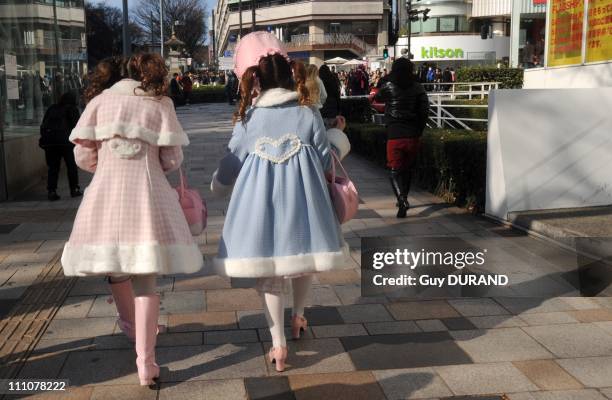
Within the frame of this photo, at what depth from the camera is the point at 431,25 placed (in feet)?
220

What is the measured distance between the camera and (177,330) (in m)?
4.79

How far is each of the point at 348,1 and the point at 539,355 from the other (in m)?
69.4

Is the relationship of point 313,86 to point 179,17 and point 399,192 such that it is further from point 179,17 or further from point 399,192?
point 179,17

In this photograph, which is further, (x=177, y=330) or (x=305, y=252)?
(x=177, y=330)

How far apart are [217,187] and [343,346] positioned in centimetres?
120

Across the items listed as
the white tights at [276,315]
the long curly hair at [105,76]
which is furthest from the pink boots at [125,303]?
the long curly hair at [105,76]

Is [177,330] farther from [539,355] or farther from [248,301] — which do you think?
[539,355]

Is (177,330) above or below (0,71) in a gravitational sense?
below

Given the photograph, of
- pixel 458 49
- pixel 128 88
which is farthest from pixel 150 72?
pixel 458 49

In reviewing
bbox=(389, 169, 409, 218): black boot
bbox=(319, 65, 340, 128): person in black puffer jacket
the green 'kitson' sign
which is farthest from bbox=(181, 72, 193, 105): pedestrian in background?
bbox=(389, 169, 409, 218): black boot

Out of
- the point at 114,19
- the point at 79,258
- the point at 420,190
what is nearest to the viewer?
the point at 79,258

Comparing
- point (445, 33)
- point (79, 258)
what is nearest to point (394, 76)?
point (79, 258)

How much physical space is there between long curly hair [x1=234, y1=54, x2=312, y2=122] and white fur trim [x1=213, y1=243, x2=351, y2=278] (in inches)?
29.5

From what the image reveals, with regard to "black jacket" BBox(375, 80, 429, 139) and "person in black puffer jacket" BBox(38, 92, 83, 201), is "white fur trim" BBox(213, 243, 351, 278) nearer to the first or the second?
"black jacket" BBox(375, 80, 429, 139)
